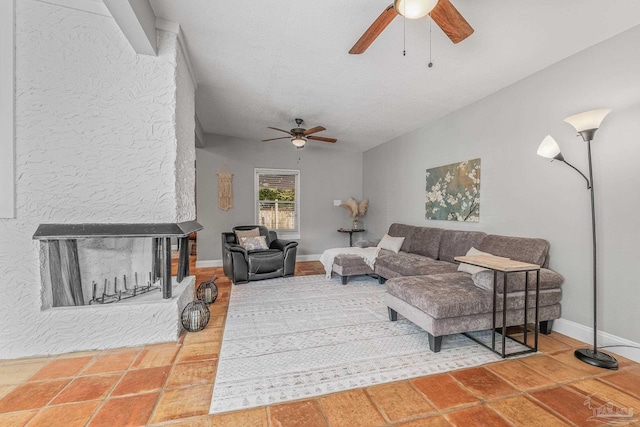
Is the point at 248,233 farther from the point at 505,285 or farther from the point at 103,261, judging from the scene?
the point at 505,285

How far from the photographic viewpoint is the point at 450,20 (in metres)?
1.78

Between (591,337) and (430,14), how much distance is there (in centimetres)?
306

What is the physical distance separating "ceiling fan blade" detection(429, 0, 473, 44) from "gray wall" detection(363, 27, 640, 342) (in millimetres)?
1615

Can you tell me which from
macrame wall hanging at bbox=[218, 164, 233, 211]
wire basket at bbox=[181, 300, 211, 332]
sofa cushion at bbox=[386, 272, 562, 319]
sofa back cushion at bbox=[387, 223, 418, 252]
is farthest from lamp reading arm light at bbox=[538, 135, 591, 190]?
macrame wall hanging at bbox=[218, 164, 233, 211]

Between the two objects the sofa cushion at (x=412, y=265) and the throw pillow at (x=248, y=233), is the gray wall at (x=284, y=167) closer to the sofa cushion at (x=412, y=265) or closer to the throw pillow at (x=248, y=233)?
the throw pillow at (x=248, y=233)

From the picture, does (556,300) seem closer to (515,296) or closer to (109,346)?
(515,296)

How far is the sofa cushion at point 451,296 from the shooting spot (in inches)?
89.3

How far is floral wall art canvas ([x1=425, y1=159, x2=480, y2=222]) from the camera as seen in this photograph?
377 cm

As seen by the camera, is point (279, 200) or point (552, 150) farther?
point (279, 200)

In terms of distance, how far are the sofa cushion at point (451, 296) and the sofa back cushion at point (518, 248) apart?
1.14ft

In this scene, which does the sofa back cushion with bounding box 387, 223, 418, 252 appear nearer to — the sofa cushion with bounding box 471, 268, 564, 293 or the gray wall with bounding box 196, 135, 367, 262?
the gray wall with bounding box 196, 135, 367, 262

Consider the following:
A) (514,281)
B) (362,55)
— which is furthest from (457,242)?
(362,55)

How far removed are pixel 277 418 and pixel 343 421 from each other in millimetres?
374

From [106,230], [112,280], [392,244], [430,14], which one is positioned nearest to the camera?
[430,14]
